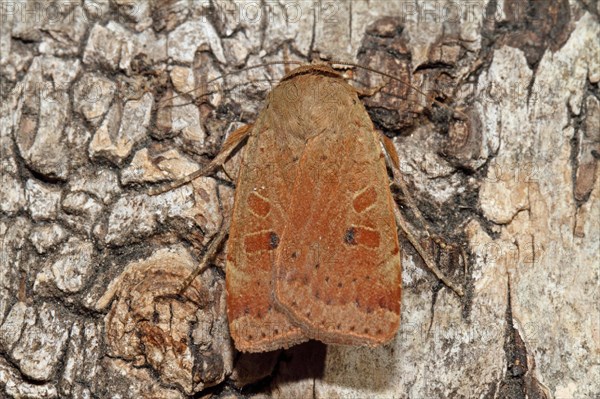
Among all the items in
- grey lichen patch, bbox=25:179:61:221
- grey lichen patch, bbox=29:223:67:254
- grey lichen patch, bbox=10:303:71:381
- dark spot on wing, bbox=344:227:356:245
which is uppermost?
A: grey lichen patch, bbox=25:179:61:221

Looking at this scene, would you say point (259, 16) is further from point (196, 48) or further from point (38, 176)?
point (38, 176)

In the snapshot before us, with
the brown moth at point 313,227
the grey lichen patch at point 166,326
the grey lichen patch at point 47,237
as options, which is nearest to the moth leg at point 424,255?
the brown moth at point 313,227

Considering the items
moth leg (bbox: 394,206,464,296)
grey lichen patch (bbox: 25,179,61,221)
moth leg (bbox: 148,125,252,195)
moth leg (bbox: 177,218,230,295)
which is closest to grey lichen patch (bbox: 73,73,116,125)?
grey lichen patch (bbox: 25,179,61,221)

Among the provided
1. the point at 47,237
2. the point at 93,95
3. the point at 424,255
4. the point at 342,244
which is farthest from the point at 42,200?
the point at 424,255

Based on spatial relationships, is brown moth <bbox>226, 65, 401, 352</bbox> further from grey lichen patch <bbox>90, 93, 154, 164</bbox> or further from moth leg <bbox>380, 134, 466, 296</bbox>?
grey lichen patch <bbox>90, 93, 154, 164</bbox>

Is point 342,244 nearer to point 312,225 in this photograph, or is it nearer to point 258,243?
point 312,225

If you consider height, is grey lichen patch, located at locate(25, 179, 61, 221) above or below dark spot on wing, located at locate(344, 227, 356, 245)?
above

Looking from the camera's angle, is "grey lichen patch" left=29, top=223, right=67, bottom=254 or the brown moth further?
"grey lichen patch" left=29, top=223, right=67, bottom=254
